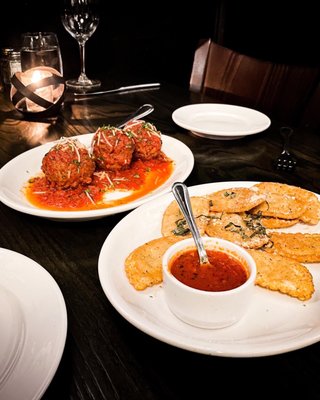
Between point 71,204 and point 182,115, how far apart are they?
147cm

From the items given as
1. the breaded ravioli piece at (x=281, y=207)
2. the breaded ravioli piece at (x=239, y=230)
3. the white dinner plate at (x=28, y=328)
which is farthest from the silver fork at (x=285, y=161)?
the white dinner plate at (x=28, y=328)

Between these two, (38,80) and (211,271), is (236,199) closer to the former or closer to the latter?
(211,271)

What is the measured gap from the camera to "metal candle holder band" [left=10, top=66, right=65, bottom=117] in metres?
2.91

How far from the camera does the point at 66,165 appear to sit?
6.16 ft

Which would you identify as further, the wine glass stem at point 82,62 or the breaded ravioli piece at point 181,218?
the wine glass stem at point 82,62

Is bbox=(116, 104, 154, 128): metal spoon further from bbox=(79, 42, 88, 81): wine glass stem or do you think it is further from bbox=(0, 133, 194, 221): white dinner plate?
bbox=(79, 42, 88, 81): wine glass stem

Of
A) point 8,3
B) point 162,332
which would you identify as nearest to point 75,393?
point 162,332

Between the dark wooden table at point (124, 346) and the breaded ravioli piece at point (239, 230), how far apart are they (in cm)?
41

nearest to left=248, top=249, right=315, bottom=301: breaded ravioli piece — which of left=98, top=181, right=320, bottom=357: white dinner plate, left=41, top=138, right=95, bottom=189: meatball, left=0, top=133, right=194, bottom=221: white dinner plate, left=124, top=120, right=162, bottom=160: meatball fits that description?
left=98, top=181, right=320, bottom=357: white dinner plate

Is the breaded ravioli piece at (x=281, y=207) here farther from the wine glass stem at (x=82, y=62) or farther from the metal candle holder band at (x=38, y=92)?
the wine glass stem at (x=82, y=62)

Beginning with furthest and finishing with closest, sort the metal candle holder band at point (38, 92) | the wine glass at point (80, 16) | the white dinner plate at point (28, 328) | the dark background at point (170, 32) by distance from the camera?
the dark background at point (170, 32) → the wine glass at point (80, 16) → the metal candle holder band at point (38, 92) → the white dinner plate at point (28, 328)

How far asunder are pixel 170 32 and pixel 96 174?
4.16 metres

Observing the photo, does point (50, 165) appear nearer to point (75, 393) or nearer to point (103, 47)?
point (75, 393)

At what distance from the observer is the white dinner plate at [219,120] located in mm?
2727
